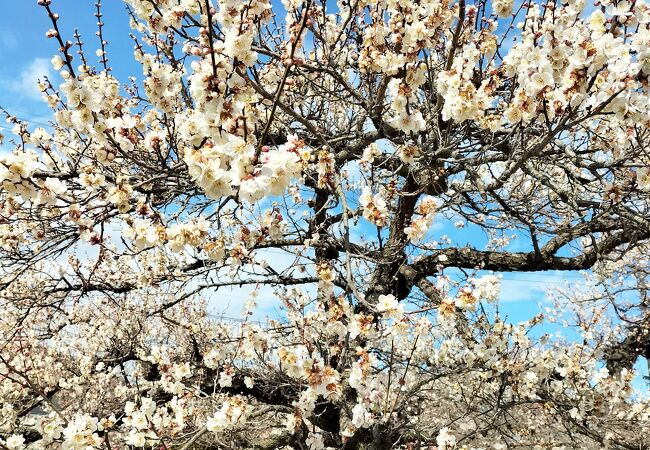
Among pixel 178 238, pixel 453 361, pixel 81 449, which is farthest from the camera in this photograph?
pixel 453 361

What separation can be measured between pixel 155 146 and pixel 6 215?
1.03 metres

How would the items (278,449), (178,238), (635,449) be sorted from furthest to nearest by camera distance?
(278,449) < (635,449) < (178,238)

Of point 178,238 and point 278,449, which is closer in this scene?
point 178,238

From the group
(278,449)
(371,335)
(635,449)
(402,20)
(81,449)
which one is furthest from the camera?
(278,449)

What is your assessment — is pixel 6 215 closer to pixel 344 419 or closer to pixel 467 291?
pixel 467 291

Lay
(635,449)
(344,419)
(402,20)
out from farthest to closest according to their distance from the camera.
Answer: (635,449), (344,419), (402,20)

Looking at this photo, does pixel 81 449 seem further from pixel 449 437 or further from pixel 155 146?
pixel 449 437

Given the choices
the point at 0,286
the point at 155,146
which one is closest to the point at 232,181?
the point at 155,146

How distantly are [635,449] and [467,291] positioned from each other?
385 cm

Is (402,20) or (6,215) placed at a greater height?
(402,20)

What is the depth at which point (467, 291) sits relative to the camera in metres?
2.29

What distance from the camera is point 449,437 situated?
335cm

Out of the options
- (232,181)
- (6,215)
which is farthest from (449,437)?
(6,215)

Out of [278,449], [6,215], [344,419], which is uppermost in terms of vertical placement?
[6,215]
